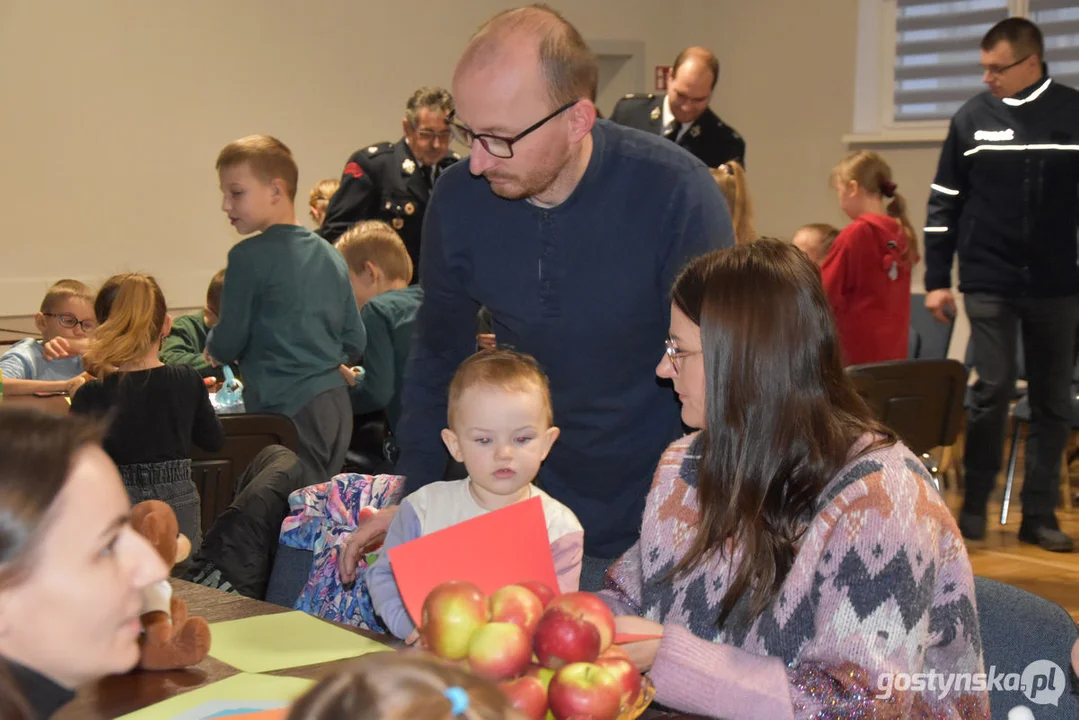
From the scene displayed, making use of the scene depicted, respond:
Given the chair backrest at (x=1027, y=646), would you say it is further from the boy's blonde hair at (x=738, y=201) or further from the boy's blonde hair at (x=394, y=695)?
the boy's blonde hair at (x=738, y=201)

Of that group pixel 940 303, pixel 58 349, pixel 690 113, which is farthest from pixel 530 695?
pixel 690 113

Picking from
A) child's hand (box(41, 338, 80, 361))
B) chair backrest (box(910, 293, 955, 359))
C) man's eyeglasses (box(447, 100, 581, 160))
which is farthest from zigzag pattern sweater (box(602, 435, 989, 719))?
chair backrest (box(910, 293, 955, 359))

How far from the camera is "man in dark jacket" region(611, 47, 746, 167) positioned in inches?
211

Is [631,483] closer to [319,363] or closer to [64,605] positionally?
[64,605]

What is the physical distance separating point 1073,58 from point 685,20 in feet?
9.52

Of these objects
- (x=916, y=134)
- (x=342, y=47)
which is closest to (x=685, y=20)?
(x=916, y=134)

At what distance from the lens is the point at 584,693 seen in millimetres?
1270

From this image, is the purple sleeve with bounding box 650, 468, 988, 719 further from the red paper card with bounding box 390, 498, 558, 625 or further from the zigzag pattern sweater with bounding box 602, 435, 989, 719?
the red paper card with bounding box 390, 498, 558, 625

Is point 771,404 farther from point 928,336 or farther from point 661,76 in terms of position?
point 661,76

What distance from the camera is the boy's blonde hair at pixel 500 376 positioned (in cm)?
210

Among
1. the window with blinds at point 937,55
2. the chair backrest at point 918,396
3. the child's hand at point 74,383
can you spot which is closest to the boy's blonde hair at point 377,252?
the child's hand at point 74,383

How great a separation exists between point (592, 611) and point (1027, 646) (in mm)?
619

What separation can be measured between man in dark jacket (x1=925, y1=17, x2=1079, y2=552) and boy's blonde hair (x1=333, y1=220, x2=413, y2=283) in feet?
7.04

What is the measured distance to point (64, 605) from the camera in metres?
1.13
